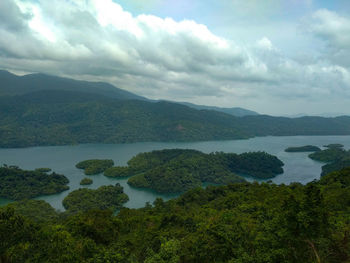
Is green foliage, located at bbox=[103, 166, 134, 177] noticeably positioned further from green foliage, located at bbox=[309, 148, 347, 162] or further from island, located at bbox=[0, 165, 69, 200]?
green foliage, located at bbox=[309, 148, 347, 162]

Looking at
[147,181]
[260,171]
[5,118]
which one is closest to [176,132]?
[260,171]

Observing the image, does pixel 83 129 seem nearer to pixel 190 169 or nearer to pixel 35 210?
pixel 190 169

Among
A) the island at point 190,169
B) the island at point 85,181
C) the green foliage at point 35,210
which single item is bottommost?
the island at point 85,181

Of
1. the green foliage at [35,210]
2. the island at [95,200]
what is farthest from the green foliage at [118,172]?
the green foliage at [35,210]

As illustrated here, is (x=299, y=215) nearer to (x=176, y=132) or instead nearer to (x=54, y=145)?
(x=54, y=145)

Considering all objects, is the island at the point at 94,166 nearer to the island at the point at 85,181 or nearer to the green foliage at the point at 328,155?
the island at the point at 85,181

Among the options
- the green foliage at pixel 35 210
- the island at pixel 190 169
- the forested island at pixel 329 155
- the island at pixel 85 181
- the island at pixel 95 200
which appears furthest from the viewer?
the forested island at pixel 329 155
